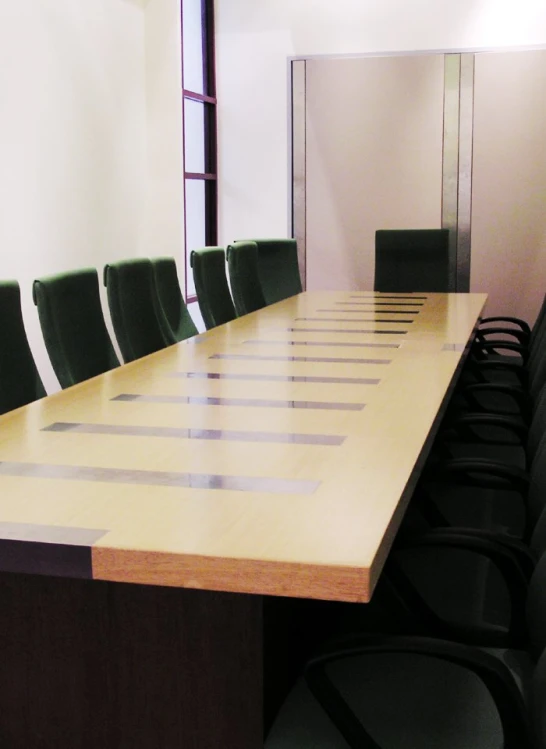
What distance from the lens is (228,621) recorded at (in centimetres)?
175

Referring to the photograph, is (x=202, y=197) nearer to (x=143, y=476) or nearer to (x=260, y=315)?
(x=260, y=315)

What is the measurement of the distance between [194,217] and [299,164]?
1.05 m

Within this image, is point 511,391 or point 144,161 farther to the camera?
point 144,161

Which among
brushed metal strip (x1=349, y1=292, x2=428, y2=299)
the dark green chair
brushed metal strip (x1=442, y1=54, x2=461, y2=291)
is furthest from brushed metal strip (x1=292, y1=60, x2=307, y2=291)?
the dark green chair

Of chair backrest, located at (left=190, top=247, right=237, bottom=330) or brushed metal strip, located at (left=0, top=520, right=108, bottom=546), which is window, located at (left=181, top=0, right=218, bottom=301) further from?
brushed metal strip, located at (left=0, top=520, right=108, bottom=546)

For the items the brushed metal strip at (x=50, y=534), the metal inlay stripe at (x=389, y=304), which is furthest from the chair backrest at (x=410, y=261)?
the brushed metal strip at (x=50, y=534)

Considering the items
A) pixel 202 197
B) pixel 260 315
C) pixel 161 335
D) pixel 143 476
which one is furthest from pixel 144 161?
pixel 143 476

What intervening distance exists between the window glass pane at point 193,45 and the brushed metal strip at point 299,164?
846mm

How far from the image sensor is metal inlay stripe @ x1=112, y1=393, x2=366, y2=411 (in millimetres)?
2689

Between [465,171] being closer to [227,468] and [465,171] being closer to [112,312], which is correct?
[112,312]

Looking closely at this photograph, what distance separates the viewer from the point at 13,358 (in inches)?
124

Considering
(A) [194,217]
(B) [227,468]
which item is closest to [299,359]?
(B) [227,468]

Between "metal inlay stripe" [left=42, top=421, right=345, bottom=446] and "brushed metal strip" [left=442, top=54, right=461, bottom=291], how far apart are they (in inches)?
217

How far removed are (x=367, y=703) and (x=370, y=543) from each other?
0.39 meters
